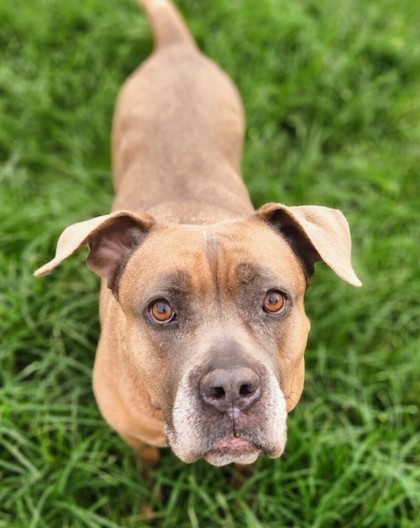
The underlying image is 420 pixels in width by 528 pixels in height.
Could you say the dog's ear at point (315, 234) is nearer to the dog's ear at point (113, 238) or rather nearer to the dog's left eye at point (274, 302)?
the dog's left eye at point (274, 302)

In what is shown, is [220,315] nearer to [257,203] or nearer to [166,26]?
[257,203]

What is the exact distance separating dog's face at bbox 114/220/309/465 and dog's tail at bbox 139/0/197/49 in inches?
96.8

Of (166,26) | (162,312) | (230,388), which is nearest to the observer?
(230,388)

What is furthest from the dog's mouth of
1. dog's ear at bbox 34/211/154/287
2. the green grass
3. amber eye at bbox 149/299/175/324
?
the green grass

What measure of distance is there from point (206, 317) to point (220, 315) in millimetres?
64

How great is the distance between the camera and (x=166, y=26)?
5.71 m

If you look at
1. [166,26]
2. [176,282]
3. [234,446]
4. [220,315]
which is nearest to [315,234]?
[220,315]

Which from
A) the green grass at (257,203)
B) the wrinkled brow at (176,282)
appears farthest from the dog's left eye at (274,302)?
the green grass at (257,203)

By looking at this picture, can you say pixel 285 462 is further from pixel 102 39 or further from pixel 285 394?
pixel 102 39

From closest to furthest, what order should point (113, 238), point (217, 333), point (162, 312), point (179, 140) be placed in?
point (217, 333)
point (162, 312)
point (113, 238)
point (179, 140)

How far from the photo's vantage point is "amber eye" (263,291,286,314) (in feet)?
11.4

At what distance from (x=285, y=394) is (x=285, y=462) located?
4.07ft

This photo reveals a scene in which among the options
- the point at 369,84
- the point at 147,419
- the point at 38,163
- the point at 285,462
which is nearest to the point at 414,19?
the point at 369,84

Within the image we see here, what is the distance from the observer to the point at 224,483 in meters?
4.68
